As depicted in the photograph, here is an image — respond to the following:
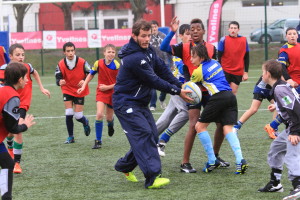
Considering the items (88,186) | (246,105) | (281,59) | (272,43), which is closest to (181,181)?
(88,186)

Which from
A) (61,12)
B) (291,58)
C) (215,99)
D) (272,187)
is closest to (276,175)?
(272,187)

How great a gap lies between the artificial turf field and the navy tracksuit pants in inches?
9.0

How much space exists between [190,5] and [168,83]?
24.9 metres

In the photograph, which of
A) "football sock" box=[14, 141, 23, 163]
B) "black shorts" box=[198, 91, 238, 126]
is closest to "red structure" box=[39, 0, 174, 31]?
"football sock" box=[14, 141, 23, 163]

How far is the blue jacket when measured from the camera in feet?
19.7

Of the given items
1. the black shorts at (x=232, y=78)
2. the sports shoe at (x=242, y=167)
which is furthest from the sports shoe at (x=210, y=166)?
the black shorts at (x=232, y=78)

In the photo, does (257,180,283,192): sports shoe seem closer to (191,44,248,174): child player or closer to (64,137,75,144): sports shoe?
(191,44,248,174): child player

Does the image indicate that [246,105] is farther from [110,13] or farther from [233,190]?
[110,13]

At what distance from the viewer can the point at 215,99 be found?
650 centimetres

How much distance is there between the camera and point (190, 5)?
30.5 meters

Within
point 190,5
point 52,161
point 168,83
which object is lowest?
point 52,161

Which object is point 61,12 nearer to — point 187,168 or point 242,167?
point 187,168

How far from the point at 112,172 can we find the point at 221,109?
155 cm

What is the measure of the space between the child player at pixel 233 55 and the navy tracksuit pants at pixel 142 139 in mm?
5108
